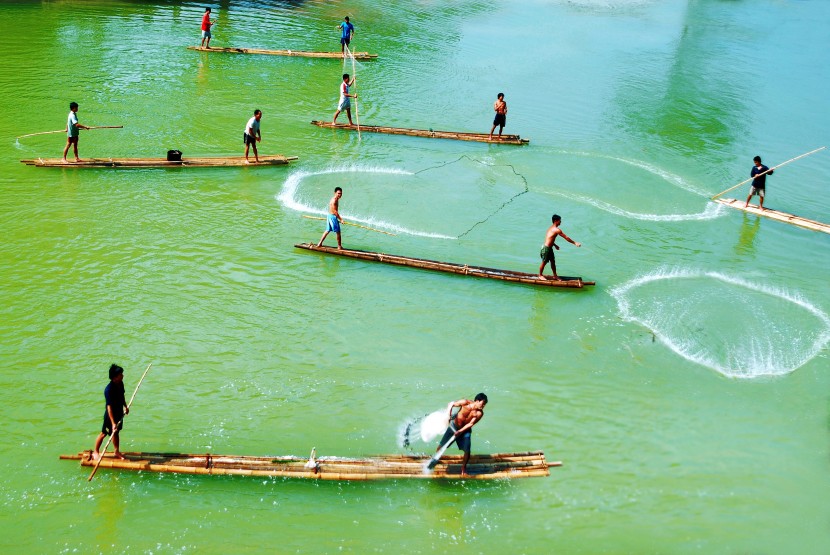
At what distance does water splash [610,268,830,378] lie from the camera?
14.2 meters

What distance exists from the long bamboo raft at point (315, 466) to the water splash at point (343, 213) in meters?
8.42

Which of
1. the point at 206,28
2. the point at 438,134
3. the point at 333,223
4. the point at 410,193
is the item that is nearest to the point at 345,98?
the point at 438,134

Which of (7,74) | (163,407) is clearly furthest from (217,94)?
(163,407)

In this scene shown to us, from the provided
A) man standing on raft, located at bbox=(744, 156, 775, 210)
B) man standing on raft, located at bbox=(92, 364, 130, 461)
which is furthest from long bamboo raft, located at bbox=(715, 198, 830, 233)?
man standing on raft, located at bbox=(92, 364, 130, 461)

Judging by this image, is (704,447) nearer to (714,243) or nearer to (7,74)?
(714,243)

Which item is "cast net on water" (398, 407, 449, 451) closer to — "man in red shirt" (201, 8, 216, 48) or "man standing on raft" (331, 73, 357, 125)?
"man standing on raft" (331, 73, 357, 125)

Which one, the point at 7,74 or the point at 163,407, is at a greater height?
the point at 7,74

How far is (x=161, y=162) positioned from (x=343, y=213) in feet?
18.4

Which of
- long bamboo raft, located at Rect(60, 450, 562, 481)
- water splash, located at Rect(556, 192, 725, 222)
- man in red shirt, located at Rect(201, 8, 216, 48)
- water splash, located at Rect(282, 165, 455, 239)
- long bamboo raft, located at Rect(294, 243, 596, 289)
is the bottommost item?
long bamboo raft, located at Rect(60, 450, 562, 481)

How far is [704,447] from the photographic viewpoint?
39.6 feet

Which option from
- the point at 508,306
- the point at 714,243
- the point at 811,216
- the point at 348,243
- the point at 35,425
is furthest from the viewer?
the point at 811,216

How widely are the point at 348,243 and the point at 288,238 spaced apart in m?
1.48

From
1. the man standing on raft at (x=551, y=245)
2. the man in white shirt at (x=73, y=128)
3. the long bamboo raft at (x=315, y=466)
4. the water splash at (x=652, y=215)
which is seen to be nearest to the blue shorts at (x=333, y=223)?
the man standing on raft at (x=551, y=245)

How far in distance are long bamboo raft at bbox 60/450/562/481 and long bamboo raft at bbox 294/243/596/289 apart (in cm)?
608
